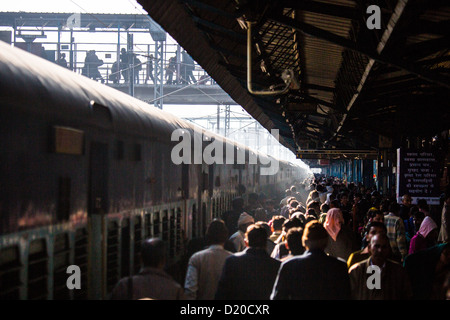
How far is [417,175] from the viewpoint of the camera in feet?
39.2

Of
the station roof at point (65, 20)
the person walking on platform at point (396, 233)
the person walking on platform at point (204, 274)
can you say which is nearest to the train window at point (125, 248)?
the person walking on platform at point (204, 274)

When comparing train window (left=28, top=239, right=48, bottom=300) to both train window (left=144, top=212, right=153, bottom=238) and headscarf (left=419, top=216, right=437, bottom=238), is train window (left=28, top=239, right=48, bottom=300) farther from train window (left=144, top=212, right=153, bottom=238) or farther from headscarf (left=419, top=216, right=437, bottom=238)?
headscarf (left=419, top=216, right=437, bottom=238)

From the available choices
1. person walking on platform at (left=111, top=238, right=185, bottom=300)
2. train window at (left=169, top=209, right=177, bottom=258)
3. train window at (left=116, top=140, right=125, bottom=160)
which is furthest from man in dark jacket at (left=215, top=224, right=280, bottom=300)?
train window at (left=169, top=209, right=177, bottom=258)

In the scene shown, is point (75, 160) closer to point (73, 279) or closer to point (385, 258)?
point (73, 279)

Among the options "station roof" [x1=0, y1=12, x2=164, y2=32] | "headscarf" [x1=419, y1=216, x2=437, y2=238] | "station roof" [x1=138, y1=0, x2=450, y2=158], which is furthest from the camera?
"station roof" [x1=0, y1=12, x2=164, y2=32]

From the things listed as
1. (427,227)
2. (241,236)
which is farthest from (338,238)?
(427,227)

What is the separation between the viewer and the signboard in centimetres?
1189

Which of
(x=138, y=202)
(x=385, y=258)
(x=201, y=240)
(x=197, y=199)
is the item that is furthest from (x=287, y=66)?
(x=385, y=258)

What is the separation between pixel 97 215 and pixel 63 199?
0.75 meters

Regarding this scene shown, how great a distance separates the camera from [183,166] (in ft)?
31.3

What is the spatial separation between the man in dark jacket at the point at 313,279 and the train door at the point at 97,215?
1.57 m

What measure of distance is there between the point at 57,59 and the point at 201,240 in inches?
1365

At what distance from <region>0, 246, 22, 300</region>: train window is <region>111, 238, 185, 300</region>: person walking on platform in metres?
0.77
